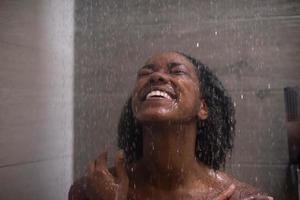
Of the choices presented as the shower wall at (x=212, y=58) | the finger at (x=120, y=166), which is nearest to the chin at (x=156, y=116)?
the finger at (x=120, y=166)

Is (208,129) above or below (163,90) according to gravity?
below

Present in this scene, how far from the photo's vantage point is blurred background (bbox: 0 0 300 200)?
1.47 meters

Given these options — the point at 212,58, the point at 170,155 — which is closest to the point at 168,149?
the point at 170,155

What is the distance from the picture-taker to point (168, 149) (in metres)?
1.15

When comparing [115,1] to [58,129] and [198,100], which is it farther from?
[198,100]

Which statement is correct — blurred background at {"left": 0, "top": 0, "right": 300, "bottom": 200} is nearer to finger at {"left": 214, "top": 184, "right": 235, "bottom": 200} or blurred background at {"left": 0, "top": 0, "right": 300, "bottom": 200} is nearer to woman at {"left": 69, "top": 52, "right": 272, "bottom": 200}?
woman at {"left": 69, "top": 52, "right": 272, "bottom": 200}

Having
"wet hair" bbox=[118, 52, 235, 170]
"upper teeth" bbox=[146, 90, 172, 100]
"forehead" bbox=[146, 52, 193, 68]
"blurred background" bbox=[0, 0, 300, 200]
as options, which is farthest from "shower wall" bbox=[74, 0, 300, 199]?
"upper teeth" bbox=[146, 90, 172, 100]

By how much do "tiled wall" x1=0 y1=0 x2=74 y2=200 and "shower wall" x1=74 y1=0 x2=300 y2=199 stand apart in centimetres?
8

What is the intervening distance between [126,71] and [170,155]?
724 millimetres

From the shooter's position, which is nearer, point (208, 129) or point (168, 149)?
point (168, 149)

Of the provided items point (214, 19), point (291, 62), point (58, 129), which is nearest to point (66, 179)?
point (58, 129)

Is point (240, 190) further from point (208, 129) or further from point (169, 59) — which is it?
point (169, 59)

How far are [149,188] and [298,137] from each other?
693mm

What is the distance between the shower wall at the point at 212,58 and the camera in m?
1.67
